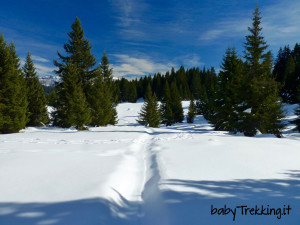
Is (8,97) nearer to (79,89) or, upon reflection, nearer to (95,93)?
(79,89)

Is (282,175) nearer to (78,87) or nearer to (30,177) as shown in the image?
(30,177)

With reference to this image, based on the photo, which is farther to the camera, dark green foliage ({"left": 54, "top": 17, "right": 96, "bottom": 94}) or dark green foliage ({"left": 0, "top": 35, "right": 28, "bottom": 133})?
dark green foliage ({"left": 54, "top": 17, "right": 96, "bottom": 94})

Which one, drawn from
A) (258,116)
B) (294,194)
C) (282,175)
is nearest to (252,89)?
(258,116)

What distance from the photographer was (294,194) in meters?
2.97

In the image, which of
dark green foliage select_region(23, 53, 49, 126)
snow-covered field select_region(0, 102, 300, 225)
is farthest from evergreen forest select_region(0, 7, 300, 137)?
snow-covered field select_region(0, 102, 300, 225)

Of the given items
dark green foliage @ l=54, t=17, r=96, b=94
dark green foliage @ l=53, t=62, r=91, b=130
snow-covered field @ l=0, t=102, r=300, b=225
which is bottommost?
snow-covered field @ l=0, t=102, r=300, b=225

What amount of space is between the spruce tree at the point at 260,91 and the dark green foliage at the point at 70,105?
16460 millimetres

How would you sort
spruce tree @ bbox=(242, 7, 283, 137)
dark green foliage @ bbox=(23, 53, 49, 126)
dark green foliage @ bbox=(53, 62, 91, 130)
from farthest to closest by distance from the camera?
1. dark green foliage @ bbox=(23, 53, 49, 126)
2. dark green foliage @ bbox=(53, 62, 91, 130)
3. spruce tree @ bbox=(242, 7, 283, 137)

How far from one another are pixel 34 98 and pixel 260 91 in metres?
28.3

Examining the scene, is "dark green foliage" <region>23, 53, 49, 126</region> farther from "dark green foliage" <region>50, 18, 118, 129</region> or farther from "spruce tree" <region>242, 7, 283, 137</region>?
"spruce tree" <region>242, 7, 283, 137</region>

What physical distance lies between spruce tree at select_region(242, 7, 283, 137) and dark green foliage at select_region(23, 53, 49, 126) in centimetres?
2640

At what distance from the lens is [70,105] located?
17797mm

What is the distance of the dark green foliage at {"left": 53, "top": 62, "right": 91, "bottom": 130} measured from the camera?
17172 millimetres

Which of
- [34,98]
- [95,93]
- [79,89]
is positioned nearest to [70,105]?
[79,89]
